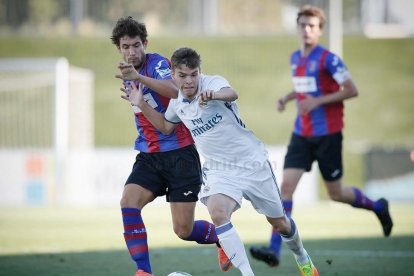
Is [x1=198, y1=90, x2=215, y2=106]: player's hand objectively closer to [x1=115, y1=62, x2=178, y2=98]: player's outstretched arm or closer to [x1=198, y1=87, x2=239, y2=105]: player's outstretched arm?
[x1=198, y1=87, x2=239, y2=105]: player's outstretched arm

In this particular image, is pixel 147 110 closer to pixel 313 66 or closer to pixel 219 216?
pixel 219 216

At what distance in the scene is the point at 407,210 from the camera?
16.0m

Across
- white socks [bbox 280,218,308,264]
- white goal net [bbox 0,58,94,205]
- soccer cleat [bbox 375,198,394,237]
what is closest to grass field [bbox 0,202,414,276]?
soccer cleat [bbox 375,198,394,237]

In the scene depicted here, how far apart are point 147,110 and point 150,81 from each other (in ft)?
0.86

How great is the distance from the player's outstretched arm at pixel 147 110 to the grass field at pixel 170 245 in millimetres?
1642

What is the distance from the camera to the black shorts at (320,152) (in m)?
8.84

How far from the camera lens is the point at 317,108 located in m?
8.88

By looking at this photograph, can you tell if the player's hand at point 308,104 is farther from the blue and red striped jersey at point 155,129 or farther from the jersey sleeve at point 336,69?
the blue and red striped jersey at point 155,129

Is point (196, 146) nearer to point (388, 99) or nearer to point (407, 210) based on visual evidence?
point (407, 210)

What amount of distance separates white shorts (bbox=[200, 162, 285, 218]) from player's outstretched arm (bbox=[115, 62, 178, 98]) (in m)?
0.71

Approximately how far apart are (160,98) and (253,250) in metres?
2.13

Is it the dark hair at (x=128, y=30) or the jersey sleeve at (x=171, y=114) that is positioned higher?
the dark hair at (x=128, y=30)

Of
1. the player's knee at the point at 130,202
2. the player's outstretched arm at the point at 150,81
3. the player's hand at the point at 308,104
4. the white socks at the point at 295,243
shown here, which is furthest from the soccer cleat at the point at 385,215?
the player's outstretched arm at the point at 150,81

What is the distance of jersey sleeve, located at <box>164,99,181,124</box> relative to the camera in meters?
6.54
